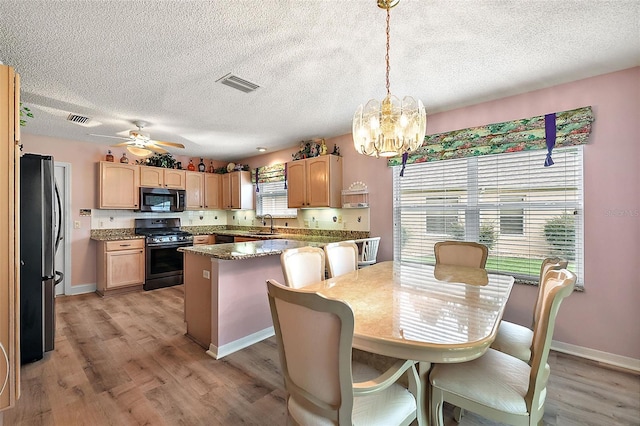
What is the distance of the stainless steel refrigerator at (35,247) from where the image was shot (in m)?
2.36

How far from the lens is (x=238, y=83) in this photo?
265cm

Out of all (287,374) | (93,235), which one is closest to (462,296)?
(287,374)

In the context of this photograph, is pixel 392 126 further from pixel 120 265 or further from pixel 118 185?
pixel 118 185

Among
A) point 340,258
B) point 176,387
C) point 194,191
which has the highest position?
point 194,191

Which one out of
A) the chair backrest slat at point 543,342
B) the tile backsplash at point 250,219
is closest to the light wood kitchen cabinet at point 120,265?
the tile backsplash at point 250,219

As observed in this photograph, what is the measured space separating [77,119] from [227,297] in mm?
2929

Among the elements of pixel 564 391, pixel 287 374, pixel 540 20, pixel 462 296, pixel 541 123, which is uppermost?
pixel 540 20

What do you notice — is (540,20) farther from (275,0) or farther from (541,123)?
(275,0)

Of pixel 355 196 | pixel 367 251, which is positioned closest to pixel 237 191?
pixel 355 196

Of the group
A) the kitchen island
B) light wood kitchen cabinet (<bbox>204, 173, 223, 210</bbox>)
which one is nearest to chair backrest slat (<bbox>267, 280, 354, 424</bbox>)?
the kitchen island

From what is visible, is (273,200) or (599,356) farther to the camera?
(273,200)

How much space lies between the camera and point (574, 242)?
2646mm

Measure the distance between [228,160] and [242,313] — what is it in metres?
4.39

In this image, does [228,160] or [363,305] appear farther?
[228,160]
